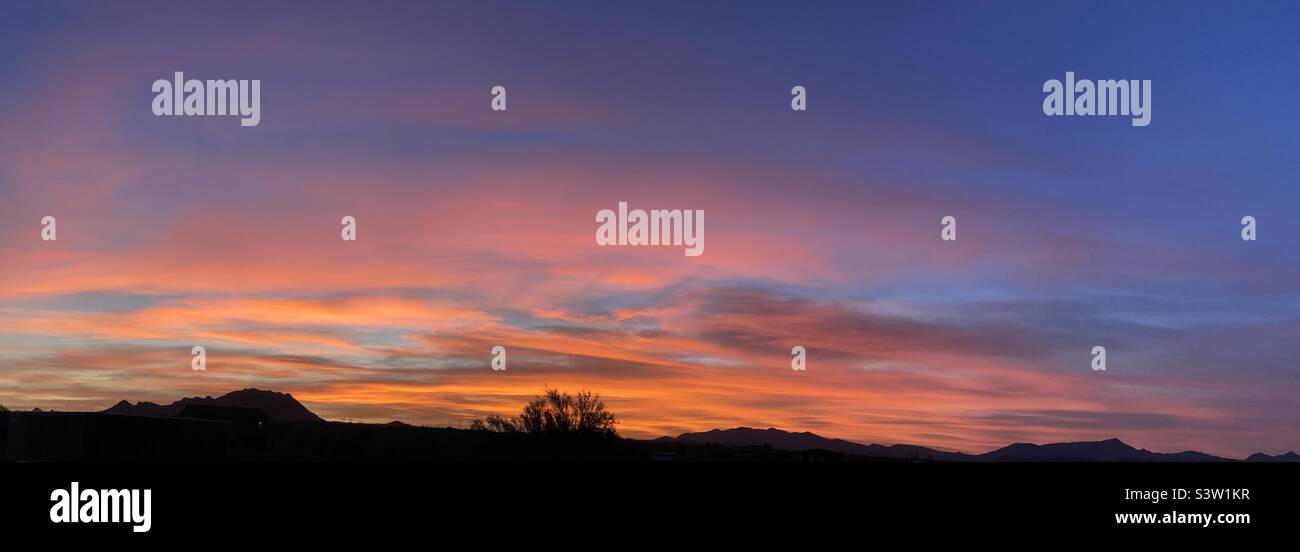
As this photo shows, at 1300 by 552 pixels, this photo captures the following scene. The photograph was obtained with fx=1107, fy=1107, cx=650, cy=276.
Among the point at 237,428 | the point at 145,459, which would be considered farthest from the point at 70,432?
the point at 237,428
